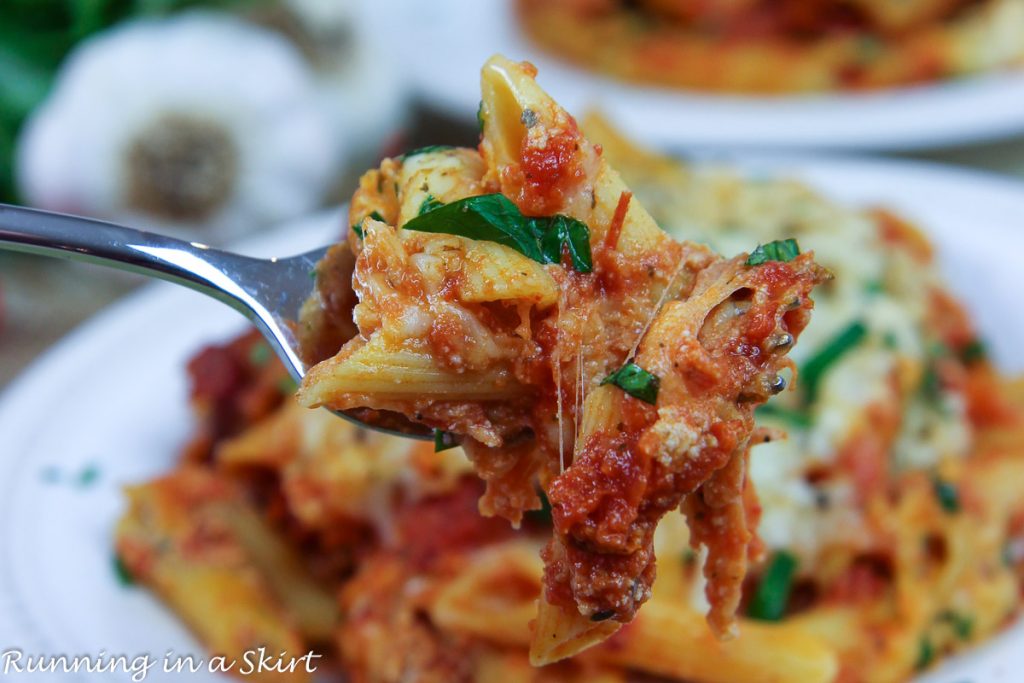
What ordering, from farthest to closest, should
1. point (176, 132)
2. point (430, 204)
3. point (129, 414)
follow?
point (176, 132) → point (129, 414) → point (430, 204)

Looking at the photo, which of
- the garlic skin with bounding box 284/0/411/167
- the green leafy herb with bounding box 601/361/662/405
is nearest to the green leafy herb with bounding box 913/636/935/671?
the green leafy herb with bounding box 601/361/662/405

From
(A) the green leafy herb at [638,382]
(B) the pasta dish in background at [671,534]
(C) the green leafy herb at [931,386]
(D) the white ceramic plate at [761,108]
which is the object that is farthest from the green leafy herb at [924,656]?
(D) the white ceramic plate at [761,108]

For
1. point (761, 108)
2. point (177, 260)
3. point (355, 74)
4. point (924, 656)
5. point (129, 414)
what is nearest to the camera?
point (177, 260)

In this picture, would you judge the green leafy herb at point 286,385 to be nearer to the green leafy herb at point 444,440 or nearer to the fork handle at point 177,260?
the fork handle at point 177,260

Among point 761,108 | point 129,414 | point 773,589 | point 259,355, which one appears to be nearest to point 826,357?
point 773,589

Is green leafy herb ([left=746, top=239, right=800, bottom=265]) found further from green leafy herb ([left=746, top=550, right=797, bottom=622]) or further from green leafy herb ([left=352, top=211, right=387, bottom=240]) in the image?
green leafy herb ([left=746, top=550, right=797, bottom=622])

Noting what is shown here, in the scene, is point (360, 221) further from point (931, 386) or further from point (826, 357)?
point (931, 386)
